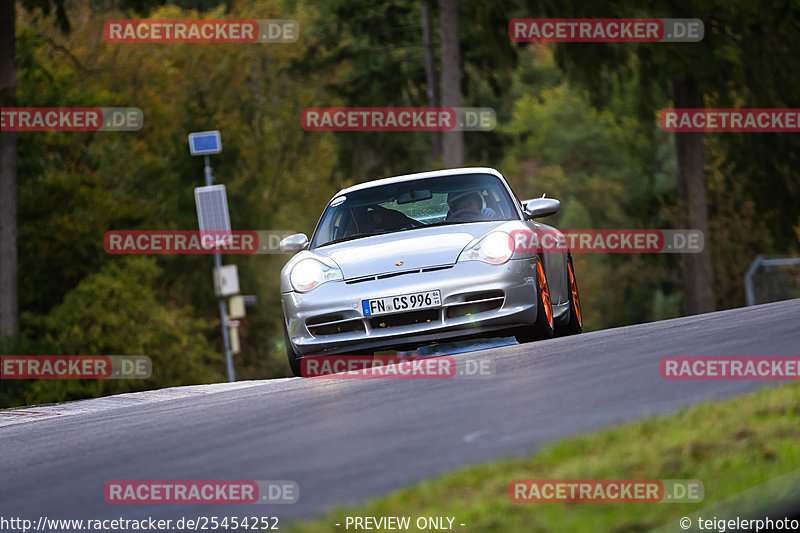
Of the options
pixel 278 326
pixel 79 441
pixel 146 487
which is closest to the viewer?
pixel 146 487

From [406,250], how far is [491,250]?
0.63 meters

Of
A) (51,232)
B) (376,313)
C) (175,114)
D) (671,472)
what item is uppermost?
(175,114)

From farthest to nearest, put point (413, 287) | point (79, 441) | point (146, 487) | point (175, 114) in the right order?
point (175, 114)
point (413, 287)
point (79, 441)
point (146, 487)

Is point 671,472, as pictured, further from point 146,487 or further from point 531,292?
point 531,292

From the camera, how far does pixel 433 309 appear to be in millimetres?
10164

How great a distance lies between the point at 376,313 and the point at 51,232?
1134 inches

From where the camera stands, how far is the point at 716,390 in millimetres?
6879

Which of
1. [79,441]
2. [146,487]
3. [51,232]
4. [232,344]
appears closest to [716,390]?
[146,487]

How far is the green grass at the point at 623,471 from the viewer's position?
4.42 metres
